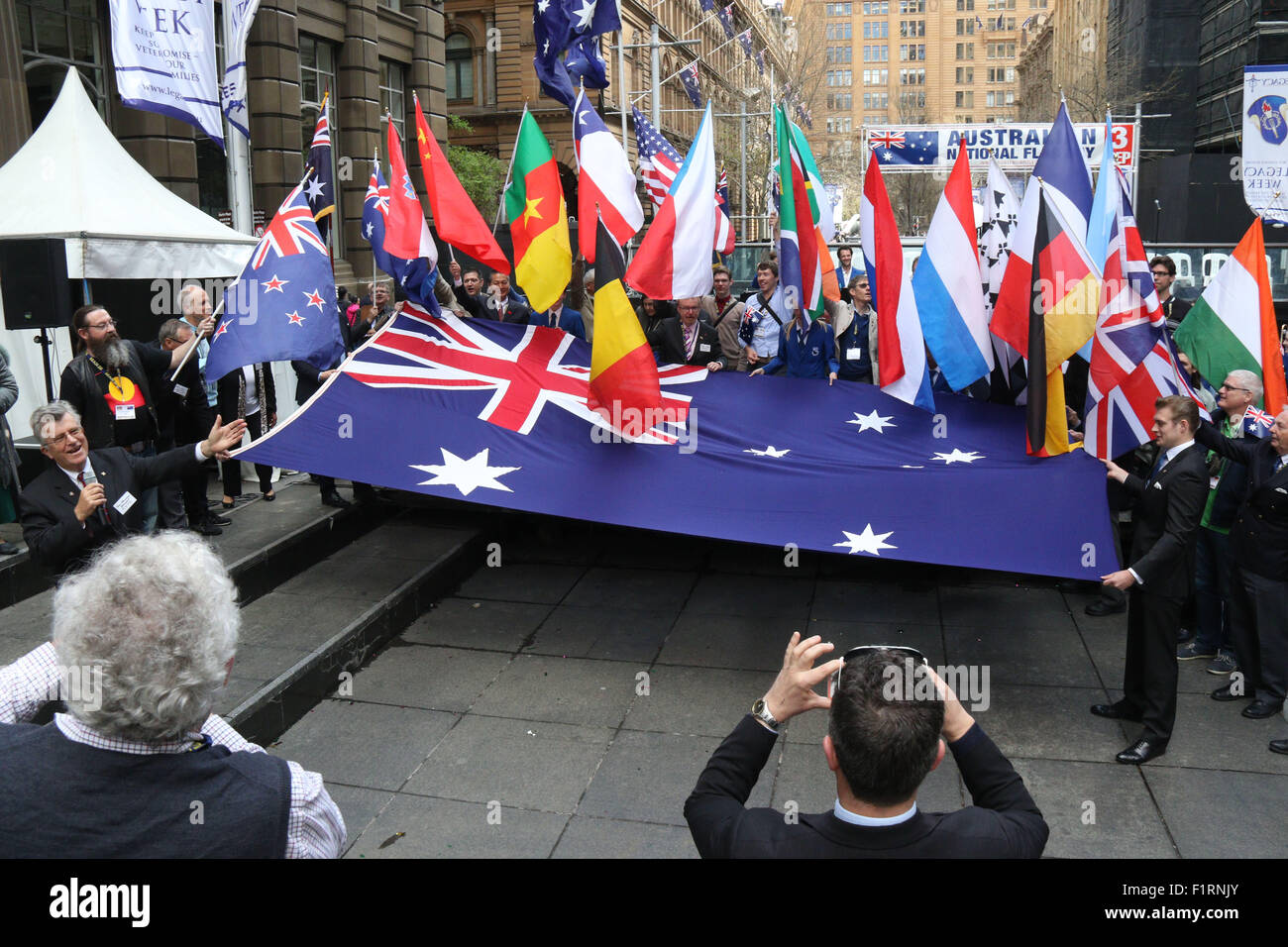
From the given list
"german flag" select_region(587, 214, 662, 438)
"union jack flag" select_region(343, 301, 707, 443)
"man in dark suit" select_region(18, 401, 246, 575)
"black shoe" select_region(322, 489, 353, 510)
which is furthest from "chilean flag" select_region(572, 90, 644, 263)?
"black shoe" select_region(322, 489, 353, 510)

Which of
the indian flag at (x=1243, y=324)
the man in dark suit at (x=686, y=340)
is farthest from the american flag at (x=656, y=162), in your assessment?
the indian flag at (x=1243, y=324)

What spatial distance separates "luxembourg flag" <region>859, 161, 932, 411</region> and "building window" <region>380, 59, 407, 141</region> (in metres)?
20.8

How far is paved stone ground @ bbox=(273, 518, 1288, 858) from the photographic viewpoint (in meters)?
5.45

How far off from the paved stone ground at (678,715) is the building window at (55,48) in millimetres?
11703

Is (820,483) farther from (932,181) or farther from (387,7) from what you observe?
(932,181)

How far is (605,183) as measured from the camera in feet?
26.7

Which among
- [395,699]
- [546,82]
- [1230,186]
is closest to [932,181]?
[1230,186]

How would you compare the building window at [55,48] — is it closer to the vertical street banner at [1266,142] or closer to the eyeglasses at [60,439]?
the eyeglasses at [60,439]

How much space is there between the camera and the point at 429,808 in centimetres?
561

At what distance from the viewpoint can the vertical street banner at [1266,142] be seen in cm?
1163

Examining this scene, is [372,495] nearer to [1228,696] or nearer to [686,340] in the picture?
[686,340]

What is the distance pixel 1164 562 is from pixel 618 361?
11.9ft

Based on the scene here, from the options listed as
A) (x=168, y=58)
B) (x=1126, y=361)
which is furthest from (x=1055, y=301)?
(x=168, y=58)

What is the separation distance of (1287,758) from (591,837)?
399 cm
